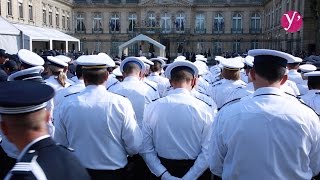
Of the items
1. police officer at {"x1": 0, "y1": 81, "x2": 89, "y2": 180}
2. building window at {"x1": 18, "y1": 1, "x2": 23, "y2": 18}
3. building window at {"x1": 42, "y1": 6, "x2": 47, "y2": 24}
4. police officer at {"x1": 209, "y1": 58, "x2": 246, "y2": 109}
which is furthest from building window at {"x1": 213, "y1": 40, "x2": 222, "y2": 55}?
police officer at {"x1": 0, "y1": 81, "x2": 89, "y2": 180}

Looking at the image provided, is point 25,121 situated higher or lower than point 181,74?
lower

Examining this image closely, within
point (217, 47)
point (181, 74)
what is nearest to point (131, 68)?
point (181, 74)

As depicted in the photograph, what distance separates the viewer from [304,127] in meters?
2.88

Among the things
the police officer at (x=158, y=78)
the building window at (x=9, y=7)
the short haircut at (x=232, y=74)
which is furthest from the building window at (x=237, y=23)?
the short haircut at (x=232, y=74)

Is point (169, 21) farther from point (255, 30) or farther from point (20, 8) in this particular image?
point (20, 8)

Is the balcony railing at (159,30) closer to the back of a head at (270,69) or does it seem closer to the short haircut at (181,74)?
the short haircut at (181,74)

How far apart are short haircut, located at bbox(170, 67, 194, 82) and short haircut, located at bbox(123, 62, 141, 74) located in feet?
5.97

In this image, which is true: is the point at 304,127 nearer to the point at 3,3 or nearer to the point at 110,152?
the point at 110,152

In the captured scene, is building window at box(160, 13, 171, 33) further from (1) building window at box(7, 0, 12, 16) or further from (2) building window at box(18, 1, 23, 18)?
(1) building window at box(7, 0, 12, 16)

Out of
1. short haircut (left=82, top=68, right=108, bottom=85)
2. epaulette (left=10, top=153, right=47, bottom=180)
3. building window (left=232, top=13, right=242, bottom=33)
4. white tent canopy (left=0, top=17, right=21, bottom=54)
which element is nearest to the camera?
epaulette (left=10, top=153, right=47, bottom=180)

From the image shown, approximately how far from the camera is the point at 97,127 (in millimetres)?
3910

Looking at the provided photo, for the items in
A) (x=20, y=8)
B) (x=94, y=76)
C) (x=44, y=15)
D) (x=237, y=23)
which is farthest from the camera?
(x=237, y=23)

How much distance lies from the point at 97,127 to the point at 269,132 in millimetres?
1730

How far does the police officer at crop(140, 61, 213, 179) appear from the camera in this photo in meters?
4.07
